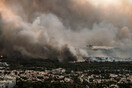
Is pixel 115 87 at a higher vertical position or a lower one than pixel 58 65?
lower

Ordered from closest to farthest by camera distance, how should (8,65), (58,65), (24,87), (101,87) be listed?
(24,87) < (101,87) < (8,65) < (58,65)

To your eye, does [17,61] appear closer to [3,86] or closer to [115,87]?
[3,86]

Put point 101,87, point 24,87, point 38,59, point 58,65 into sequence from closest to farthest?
1. point 24,87
2. point 101,87
3. point 58,65
4. point 38,59

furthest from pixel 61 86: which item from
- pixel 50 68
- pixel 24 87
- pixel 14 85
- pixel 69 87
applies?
pixel 50 68

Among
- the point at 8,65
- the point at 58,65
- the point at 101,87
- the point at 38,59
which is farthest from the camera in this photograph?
the point at 38,59

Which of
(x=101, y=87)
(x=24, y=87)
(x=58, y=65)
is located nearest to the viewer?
(x=24, y=87)

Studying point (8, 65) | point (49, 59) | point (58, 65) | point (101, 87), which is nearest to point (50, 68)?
point (58, 65)

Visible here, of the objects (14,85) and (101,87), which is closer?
(14,85)

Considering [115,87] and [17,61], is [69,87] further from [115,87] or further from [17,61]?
[17,61]

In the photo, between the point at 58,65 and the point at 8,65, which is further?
the point at 58,65
